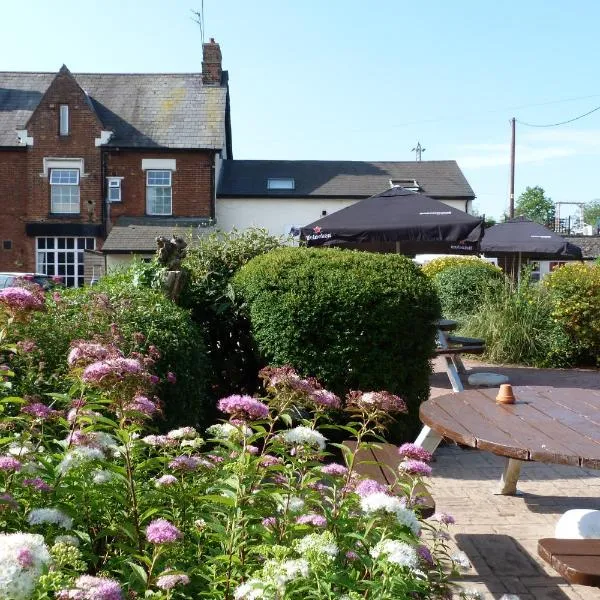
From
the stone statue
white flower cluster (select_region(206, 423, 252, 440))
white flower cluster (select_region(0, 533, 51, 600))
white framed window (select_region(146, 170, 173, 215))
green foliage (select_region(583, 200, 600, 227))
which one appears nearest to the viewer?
white flower cluster (select_region(0, 533, 51, 600))

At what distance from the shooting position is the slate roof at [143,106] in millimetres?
27359

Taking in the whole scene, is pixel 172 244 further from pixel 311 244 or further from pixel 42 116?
pixel 42 116

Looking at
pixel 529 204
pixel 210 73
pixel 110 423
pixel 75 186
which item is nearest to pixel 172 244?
pixel 110 423

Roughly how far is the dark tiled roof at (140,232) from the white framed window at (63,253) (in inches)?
65.7

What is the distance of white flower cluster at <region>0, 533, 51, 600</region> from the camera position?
151cm

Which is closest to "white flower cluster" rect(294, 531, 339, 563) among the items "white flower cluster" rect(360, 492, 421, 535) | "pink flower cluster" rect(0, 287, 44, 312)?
"white flower cluster" rect(360, 492, 421, 535)

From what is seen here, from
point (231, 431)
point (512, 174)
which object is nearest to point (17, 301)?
point (231, 431)

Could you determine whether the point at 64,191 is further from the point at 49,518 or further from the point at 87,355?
the point at 49,518

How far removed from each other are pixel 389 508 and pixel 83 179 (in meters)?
26.8

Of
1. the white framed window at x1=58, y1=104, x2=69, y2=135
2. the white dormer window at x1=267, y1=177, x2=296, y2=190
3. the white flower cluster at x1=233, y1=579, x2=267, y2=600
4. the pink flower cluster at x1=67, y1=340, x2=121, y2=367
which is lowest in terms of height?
the white flower cluster at x1=233, y1=579, x2=267, y2=600

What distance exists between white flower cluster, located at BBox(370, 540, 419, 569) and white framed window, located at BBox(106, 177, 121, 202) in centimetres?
2665

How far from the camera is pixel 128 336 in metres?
4.70

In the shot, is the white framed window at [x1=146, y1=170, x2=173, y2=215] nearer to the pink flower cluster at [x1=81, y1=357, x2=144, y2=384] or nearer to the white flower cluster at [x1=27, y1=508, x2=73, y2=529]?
the pink flower cluster at [x1=81, y1=357, x2=144, y2=384]

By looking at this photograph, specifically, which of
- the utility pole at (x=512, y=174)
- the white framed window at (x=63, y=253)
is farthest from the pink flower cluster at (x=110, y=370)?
the utility pole at (x=512, y=174)
